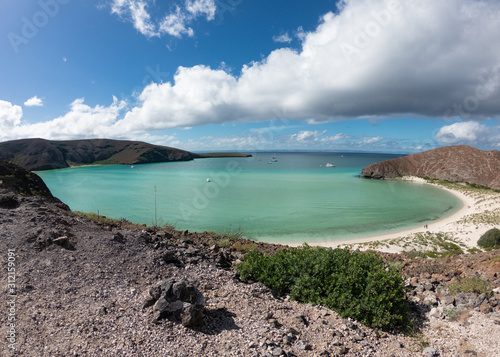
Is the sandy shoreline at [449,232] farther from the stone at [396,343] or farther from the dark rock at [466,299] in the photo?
the stone at [396,343]

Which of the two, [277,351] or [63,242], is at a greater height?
[63,242]

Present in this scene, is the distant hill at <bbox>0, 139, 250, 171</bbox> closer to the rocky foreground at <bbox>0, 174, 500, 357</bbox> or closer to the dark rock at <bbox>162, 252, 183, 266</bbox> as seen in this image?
the rocky foreground at <bbox>0, 174, 500, 357</bbox>

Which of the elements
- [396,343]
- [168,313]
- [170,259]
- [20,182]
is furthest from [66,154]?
[396,343]

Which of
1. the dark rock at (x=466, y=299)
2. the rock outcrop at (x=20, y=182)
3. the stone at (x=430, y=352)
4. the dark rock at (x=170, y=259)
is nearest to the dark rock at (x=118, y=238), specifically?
the dark rock at (x=170, y=259)

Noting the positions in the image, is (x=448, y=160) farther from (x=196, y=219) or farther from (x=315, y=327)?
(x=315, y=327)

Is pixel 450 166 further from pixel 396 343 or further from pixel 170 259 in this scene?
pixel 170 259

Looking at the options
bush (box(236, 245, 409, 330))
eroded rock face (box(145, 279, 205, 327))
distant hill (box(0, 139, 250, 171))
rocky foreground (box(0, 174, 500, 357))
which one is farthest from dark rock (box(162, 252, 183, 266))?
distant hill (box(0, 139, 250, 171))
